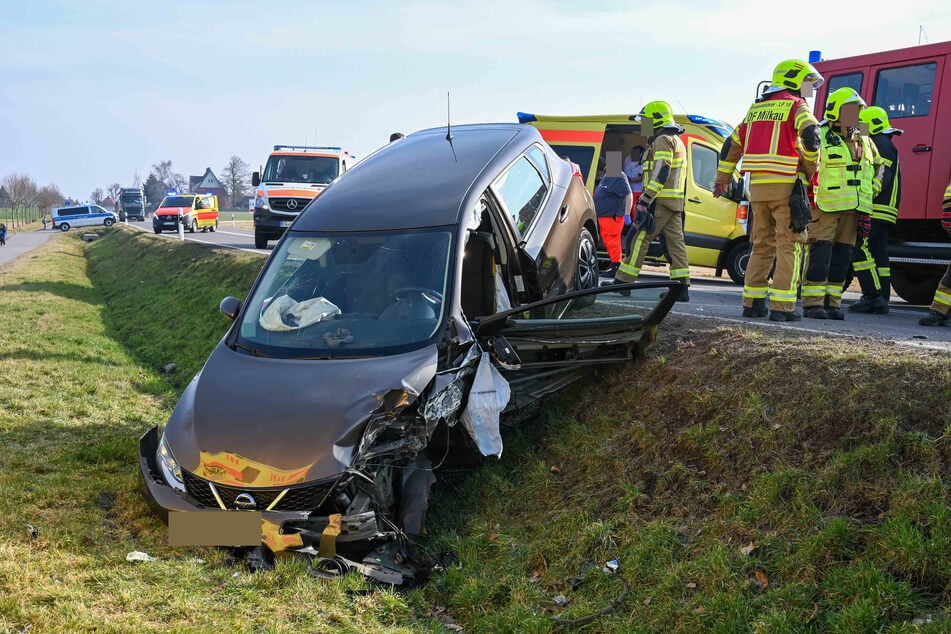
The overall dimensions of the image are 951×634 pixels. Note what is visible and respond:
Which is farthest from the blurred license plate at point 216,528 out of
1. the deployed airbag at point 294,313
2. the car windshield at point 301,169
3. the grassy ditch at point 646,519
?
the car windshield at point 301,169

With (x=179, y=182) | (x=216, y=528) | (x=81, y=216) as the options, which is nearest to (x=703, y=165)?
(x=216, y=528)

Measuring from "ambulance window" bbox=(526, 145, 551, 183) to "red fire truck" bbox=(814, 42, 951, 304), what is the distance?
17.0 ft

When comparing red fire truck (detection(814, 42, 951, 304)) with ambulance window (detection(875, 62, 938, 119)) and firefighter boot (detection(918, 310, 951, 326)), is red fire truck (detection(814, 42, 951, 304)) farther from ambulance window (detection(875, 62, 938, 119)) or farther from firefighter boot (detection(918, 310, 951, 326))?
firefighter boot (detection(918, 310, 951, 326))

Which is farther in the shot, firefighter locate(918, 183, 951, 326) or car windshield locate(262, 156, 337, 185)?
car windshield locate(262, 156, 337, 185)

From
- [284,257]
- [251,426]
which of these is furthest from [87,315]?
[251,426]

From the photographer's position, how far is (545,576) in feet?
15.1

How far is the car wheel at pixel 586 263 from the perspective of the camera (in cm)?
768

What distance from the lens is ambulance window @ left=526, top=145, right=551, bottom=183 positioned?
7191mm

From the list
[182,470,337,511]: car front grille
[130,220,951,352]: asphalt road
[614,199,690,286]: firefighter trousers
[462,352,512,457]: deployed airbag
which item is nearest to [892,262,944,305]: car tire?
[130,220,951,352]: asphalt road

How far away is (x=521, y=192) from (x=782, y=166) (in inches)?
95.5

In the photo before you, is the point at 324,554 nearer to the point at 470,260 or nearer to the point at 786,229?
the point at 470,260

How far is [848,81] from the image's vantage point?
10.7 metres

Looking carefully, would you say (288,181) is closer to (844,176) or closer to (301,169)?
(301,169)

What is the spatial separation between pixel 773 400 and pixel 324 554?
2.80 metres
